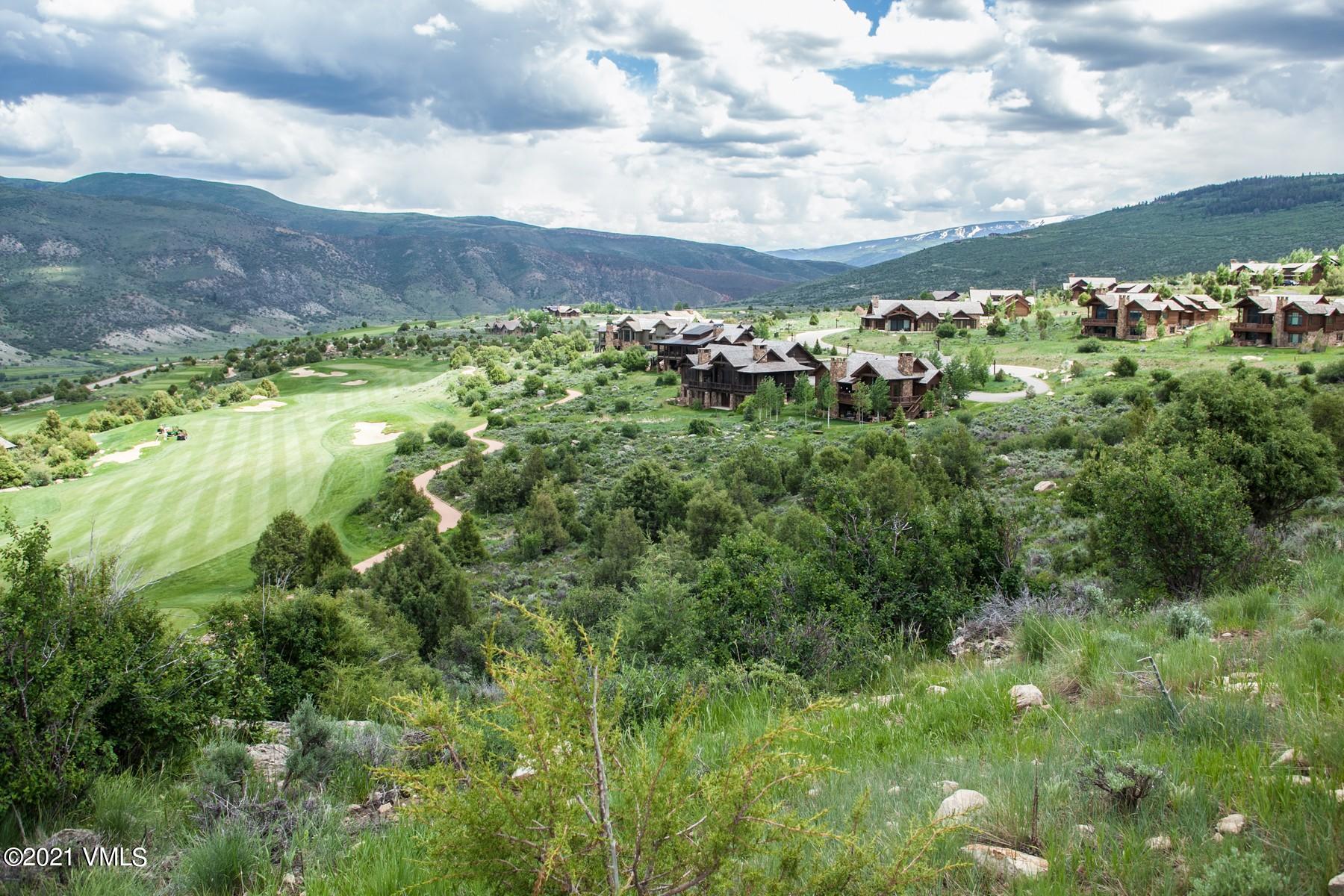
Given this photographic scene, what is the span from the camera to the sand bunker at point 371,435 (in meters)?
57.3

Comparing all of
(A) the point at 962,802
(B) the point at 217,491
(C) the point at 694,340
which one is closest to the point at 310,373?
(C) the point at 694,340

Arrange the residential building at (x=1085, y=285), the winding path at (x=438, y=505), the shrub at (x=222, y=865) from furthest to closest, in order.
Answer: the residential building at (x=1085, y=285), the winding path at (x=438, y=505), the shrub at (x=222, y=865)

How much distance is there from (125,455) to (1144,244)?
6522 inches

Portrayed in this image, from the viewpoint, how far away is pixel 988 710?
18.6 feet

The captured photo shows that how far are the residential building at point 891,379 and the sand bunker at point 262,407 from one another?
159 feet

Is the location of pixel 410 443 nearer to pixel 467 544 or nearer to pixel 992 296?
pixel 467 544

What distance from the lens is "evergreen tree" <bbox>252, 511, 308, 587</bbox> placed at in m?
27.4

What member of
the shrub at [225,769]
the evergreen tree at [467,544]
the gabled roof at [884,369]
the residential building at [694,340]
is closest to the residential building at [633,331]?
the residential building at [694,340]

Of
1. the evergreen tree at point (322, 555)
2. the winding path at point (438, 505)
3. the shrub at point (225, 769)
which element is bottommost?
the winding path at point (438, 505)

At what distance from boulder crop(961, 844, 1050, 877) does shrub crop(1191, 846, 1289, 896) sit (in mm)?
574

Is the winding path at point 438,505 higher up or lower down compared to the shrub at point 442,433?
lower down

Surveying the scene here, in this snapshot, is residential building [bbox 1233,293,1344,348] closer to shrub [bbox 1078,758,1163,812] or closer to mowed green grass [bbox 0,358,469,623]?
mowed green grass [bbox 0,358,469,623]

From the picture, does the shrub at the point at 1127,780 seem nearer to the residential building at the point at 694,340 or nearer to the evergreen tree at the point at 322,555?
the evergreen tree at the point at 322,555

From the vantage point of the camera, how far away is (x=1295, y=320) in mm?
55250
